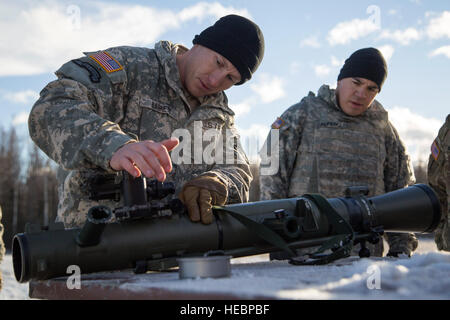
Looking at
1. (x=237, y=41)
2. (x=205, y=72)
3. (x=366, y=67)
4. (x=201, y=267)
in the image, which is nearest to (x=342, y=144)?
(x=366, y=67)

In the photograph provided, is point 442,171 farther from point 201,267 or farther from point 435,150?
point 201,267

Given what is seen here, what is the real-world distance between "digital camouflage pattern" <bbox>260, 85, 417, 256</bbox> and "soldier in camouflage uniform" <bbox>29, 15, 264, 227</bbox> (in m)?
1.40

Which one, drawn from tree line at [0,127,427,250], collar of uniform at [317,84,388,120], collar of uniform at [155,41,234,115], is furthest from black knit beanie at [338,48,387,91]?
tree line at [0,127,427,250]

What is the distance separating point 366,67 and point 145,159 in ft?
11.8

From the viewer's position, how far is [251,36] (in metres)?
3.36

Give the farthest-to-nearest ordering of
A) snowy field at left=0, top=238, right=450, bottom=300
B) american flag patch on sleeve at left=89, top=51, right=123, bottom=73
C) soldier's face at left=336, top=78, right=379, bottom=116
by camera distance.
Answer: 1. soldier's face at left=336, top=78, right=379, bottom=116
2. american flag patch on sleeve at left=89, top=51, right=123, bottom=73
3. snowy field at left=0, top=238, right=450, bottom=300

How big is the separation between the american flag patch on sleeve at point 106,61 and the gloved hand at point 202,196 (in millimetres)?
841

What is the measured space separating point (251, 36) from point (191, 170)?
3.36 ft

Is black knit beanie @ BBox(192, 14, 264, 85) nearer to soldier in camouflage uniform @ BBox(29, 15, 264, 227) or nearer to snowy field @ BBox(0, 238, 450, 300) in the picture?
soldier in camouflage uniform @ BBox(29, 15, 264, 227)

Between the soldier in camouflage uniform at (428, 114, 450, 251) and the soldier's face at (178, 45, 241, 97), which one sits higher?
the soldier's face at (178, 45, 241, 97)

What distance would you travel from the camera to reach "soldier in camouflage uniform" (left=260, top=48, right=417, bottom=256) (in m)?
4.61

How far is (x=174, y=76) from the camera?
299 cm

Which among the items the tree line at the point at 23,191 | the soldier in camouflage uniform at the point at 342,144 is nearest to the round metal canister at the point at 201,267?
the soldier in camouflage uniform at the point at 342,144

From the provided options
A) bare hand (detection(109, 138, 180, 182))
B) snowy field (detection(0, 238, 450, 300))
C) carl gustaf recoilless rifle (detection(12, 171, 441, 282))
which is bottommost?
snowy field (detection(0, 238, 450, 300))
